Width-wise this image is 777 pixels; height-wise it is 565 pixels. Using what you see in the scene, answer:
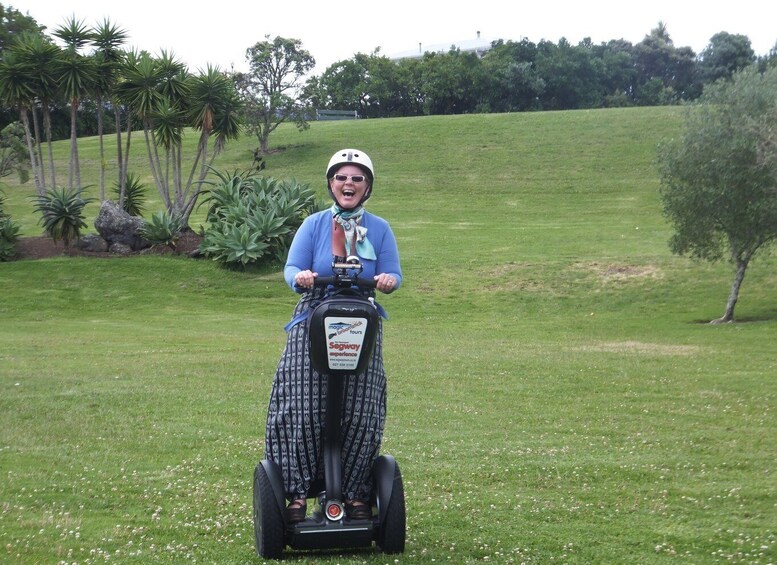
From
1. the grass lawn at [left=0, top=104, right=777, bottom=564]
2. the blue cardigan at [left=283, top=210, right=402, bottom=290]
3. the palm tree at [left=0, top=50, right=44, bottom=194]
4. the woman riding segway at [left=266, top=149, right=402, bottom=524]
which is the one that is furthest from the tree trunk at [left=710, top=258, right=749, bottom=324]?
the palm tree at [left=0, top=50, right=44, bottom=194]

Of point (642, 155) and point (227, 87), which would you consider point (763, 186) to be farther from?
point (642, 155)

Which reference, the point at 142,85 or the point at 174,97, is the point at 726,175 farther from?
the point at 142,85

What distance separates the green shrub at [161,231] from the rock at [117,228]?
15.4 inches

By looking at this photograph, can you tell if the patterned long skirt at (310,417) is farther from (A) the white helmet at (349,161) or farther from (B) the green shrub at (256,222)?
(B) the green shrub at (256,222)

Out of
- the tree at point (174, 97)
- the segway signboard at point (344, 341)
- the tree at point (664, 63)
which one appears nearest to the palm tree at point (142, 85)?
the tree at point (174, 97)

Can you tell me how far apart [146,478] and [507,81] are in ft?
293

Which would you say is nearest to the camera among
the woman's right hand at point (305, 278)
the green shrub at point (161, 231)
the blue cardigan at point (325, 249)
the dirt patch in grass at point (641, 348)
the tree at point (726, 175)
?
the woman's right hand at point (305, 278)

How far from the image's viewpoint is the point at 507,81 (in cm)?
9400

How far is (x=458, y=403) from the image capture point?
13.4 meters

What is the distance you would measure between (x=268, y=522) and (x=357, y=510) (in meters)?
0.59

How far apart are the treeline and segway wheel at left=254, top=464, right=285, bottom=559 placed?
8658 cm

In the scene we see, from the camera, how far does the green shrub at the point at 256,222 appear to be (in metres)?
32.9

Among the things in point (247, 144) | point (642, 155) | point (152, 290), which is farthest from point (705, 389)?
point (247, 144)

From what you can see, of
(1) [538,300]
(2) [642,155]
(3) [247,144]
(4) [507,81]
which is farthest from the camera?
(4) [507,81]
